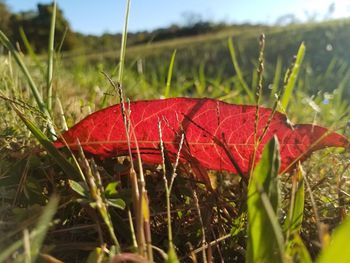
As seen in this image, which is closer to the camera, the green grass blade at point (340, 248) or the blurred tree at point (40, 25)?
the green grass blade at point (340, 248)

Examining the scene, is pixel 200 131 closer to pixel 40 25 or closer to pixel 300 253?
pixel 300 253

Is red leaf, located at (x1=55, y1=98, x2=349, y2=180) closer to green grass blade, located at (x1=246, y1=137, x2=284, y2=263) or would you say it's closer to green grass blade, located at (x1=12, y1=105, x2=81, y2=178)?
green grass blade, located at (x1=12, y1=105, x2=81, y2=178)

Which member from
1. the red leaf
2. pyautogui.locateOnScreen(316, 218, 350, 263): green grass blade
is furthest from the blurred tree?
pyautogui.locateOnScreen(316, 218, 350, 263): green grass blade

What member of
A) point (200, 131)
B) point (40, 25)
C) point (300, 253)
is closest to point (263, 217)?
point (300, 253)

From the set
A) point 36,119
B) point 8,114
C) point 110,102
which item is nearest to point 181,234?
point 36,119

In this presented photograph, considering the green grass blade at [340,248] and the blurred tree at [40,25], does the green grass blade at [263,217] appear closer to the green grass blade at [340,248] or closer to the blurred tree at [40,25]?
the green grass blade at [340,248]

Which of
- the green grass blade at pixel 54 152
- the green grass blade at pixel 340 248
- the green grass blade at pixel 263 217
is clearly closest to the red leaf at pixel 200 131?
the green grass blade at pixel 54 152

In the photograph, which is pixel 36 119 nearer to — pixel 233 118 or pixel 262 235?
pixel 233 118

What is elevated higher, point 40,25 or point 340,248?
point 40,25
